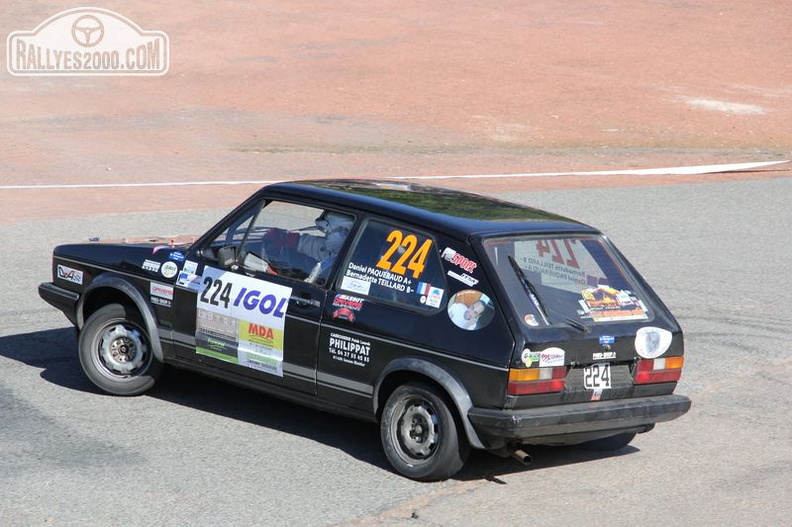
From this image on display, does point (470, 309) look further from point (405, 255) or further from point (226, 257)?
point (226, 257)

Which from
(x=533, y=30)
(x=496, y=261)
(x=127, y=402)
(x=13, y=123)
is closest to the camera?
(x=496, y=261)

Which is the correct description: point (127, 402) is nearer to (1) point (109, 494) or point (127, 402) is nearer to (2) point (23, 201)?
(1) point (109, 494)

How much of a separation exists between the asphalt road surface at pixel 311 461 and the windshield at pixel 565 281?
96 cm

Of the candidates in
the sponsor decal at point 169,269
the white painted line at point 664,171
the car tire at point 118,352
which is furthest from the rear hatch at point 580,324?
the white painted line at point 664,171

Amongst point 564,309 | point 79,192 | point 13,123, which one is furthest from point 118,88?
point 564,309

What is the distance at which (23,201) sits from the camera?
15.7 meters

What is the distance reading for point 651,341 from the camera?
662 centimetres

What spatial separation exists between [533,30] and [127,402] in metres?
31.5

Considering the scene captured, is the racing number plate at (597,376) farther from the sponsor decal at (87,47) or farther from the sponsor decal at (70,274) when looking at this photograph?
the sponsor decal at (87,47)

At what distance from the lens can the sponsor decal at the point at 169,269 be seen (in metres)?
7.46

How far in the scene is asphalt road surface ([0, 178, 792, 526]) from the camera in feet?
19.4

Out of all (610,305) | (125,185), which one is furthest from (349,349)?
(125,185)

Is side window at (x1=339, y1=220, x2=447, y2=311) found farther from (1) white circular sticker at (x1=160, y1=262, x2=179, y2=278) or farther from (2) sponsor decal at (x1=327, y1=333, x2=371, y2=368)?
(1) white circular sticker at (x1=160, y1=262, x2=179, y2=278)

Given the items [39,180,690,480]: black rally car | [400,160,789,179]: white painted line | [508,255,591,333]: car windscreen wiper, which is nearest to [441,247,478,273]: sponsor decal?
[39,180,690,480]: black rally car
